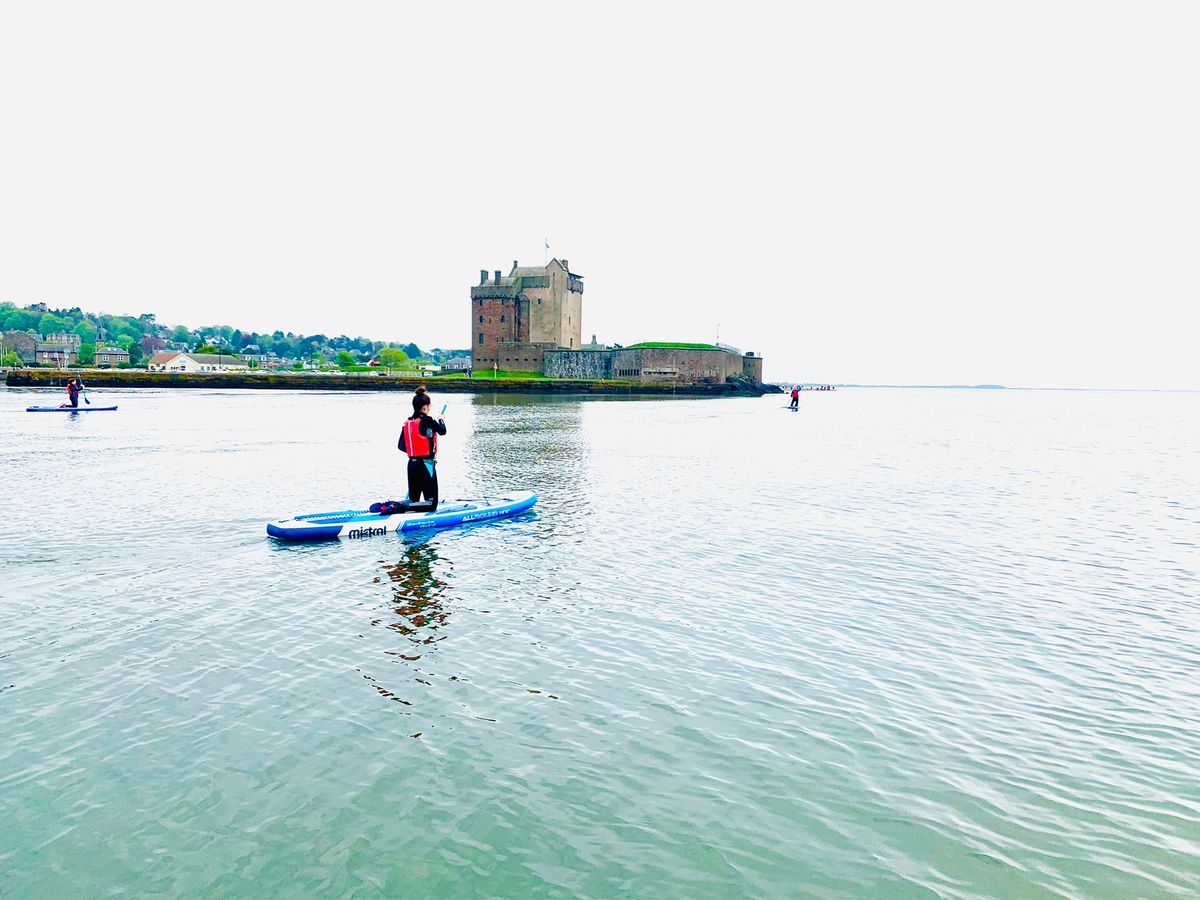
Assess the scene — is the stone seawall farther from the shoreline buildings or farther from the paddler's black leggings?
the paddler's black leggings

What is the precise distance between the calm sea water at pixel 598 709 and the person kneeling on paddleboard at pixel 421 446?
1.38m

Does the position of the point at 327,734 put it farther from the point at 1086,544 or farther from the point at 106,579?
the point at 1086,544

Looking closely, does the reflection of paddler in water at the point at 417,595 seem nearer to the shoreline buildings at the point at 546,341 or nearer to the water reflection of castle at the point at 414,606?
the water reflection of castle at the point at 414,606

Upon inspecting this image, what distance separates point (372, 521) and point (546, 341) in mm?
103074

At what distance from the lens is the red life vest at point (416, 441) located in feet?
53.9

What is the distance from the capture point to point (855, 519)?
19.6 m

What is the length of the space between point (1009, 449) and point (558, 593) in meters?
40.2

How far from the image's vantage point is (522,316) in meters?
118

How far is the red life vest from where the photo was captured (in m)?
16.4

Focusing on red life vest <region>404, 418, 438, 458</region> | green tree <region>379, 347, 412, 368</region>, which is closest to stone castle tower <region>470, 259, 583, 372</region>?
green tree <region>379, 347, 412, 368</region>

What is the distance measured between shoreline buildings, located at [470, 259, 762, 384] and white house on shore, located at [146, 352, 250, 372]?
73.7 metres

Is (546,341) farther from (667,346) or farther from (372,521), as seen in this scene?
(372,521)

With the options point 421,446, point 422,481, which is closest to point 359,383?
point 422,481

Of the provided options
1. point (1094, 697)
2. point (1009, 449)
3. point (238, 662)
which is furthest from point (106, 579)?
point (1009, 449)
